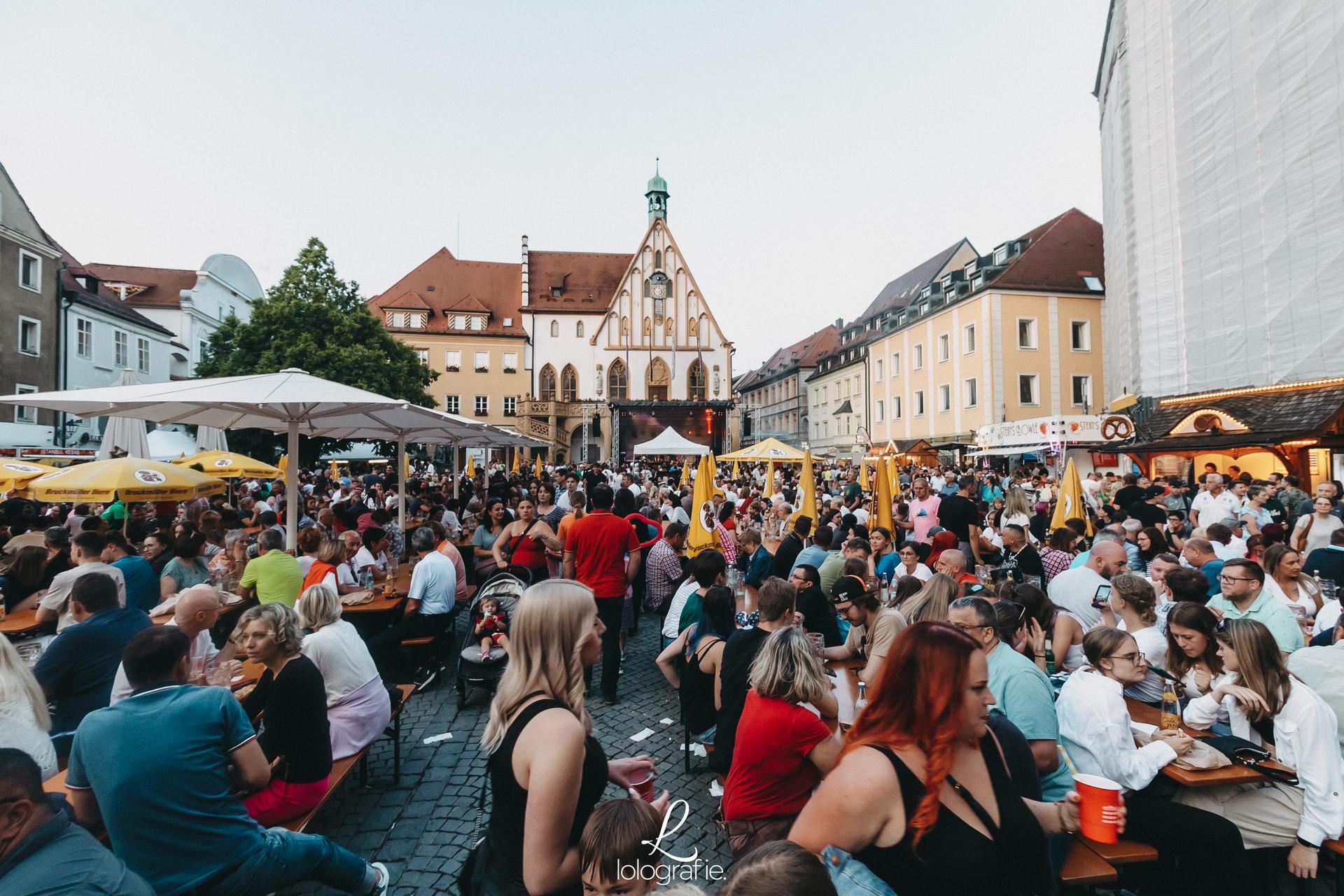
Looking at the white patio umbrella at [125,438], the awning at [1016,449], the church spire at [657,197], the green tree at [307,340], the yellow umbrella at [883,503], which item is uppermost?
the church spire at [657,197]

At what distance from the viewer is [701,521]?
904 cm

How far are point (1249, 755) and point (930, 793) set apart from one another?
105 inches

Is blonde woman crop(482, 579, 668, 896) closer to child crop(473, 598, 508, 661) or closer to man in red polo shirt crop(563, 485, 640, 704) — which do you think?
child crop(473, 598, 508, 661)

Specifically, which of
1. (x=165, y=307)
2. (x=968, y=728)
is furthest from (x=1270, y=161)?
(x=165, y=307)

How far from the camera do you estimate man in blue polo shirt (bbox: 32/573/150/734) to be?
3.81 meters

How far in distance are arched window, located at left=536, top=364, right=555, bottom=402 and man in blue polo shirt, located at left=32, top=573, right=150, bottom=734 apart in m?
46.1

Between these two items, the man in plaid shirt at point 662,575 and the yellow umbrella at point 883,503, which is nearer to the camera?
the man in plaid shirt at point 662,575

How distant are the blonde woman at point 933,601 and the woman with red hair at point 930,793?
2.32 m

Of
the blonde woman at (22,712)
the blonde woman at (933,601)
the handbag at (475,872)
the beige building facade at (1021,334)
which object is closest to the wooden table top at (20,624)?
the blonde woman at (22,712)

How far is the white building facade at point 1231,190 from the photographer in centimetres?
1370

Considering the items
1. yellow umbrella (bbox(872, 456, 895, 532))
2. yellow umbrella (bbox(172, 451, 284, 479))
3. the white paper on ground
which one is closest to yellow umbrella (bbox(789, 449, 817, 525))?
yellow umbrella (bbox(872, 456, 895, 532))

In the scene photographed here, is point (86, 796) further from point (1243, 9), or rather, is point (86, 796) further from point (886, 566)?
point (1243, 9)

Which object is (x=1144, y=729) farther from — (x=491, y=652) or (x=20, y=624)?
(x=20, y=624)

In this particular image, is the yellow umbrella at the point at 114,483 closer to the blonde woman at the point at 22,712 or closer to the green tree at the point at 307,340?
the blonde woman at the point at 22,712
